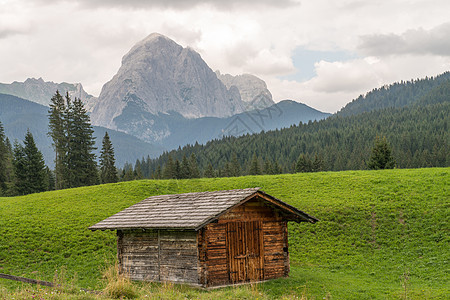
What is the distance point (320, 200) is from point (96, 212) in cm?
1971

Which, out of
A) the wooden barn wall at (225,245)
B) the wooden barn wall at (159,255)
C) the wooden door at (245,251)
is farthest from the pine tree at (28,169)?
the wooden door at (245,251)

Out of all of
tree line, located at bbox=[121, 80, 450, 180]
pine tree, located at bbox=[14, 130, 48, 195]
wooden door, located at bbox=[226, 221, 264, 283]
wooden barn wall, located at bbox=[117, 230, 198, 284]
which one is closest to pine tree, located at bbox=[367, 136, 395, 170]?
tree line, located at bbox=[121, 80, 450, 180]

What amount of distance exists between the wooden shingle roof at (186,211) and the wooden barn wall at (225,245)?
0.72m

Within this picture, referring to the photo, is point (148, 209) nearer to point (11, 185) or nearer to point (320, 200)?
point (320, 200)

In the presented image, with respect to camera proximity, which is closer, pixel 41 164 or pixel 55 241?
pixel 55 241

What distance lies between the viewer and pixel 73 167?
6562 centimetres

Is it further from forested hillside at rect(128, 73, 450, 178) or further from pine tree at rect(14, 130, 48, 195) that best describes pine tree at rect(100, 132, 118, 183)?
forested hillside at rect(128, 73, 450, 178)

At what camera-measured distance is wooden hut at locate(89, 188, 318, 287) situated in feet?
63.4

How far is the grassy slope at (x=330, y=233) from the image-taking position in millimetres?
21703

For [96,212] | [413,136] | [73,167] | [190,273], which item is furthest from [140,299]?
[413,136]

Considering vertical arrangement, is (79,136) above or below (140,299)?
above

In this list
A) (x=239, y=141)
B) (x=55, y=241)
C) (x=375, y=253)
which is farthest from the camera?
(x=239, y=141)

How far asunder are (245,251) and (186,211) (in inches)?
136

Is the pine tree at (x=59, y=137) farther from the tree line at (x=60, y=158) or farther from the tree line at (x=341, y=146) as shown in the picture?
the tree line at (x=341, y=146)
